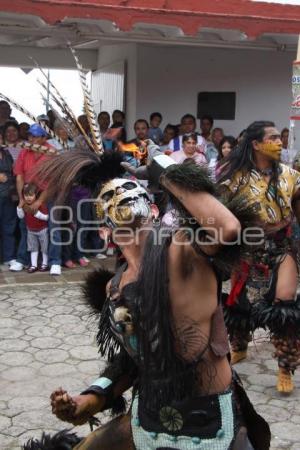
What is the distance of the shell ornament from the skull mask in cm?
60

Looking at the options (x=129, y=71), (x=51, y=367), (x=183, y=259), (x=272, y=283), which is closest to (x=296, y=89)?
(x=272, y=283)

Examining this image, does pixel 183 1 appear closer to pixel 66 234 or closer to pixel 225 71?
pixel 225 71

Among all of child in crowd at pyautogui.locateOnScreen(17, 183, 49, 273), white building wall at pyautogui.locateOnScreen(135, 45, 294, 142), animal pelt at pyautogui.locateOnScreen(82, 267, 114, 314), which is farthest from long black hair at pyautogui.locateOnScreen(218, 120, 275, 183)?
white building wall at pyautogui.locateOnScreen(135, 45, 294, 142)

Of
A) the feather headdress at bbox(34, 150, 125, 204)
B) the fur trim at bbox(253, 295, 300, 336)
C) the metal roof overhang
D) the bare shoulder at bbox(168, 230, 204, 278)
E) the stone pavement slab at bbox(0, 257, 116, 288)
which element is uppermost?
the metal roof overhang

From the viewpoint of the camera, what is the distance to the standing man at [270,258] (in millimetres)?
4070

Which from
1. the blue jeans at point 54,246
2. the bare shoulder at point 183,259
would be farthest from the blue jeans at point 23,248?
the bare shoulder at point 183,259

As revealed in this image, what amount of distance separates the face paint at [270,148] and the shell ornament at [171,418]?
2595 mm

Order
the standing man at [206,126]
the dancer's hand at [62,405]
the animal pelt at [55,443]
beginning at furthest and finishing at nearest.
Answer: the standing man at [206,126], the animal pelt at [55,443], the dancer's hand at [62,405]

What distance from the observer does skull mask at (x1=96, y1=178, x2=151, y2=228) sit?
2.08 m

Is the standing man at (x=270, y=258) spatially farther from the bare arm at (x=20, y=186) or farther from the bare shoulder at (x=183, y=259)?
the bare arm at (x=20, y=186)

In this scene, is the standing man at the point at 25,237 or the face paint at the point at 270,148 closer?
the face paint at the point at 270,148

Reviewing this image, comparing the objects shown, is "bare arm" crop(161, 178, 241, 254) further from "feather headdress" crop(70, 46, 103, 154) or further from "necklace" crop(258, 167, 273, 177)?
"necklace" crop(258, 167, 273, 177)

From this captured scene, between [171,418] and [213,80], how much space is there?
8864mm

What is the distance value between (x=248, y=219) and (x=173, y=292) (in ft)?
1.02
